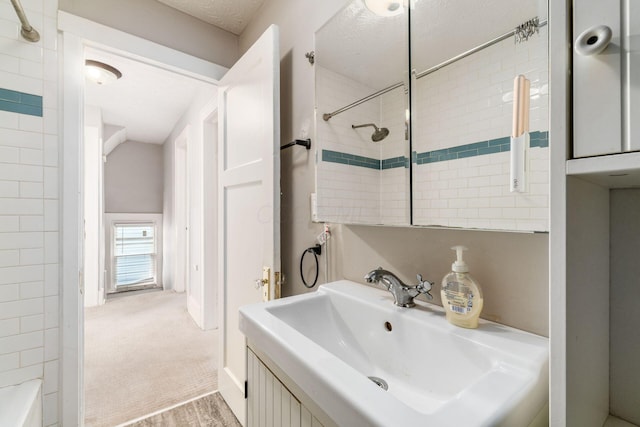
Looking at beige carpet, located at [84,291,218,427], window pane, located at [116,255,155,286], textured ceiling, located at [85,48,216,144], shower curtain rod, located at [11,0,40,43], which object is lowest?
beige carpet, located at [84,291,218,427]

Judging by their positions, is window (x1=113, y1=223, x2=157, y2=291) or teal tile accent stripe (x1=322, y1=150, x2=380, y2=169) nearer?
teal tile accent stripe (x1=322, y1=150, x2=380, y2=169)

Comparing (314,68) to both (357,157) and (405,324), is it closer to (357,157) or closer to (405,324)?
(357,157)

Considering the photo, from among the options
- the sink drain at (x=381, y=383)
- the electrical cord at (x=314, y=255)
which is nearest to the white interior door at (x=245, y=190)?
the electrical cord at (x=314, y=255)

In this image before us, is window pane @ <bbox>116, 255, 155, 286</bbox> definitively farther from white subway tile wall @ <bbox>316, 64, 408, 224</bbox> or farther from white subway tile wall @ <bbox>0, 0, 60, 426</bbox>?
white subway tile wall @ <bbox>316, 64, 408, 224</bbox>

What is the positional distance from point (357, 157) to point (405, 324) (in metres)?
0.64

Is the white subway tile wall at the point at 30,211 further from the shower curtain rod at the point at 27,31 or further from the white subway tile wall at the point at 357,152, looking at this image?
the white subway tile wall at the point at 357,152

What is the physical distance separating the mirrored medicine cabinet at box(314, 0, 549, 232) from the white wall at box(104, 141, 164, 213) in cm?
441

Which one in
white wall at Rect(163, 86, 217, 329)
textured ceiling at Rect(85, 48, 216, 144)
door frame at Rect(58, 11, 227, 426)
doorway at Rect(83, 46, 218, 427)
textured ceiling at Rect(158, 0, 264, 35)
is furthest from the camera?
white wall at Rect(163, 86, 217, 329)

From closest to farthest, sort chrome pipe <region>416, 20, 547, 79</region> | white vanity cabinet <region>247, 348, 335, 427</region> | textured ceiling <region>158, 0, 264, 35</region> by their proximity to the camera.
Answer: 1. white vanity cabinet <region>247, 348, 335, 427</region>
2. chrome pipe <region>416, 20, 547, 79</region>
3. textured ceiling <region>158, 0, 264, 35</region>

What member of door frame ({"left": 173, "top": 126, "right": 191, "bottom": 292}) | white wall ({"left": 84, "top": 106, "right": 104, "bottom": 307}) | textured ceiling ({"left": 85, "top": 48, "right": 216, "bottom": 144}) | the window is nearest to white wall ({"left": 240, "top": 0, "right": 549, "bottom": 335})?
textured ceiling ({"left": 85, "top": 48, "right": 216, "bottom": 144})

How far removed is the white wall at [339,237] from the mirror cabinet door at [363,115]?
0.08 meters

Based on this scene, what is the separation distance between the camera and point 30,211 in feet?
4.10

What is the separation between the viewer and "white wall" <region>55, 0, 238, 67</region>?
1394 mm

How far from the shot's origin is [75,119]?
1.34 meters
